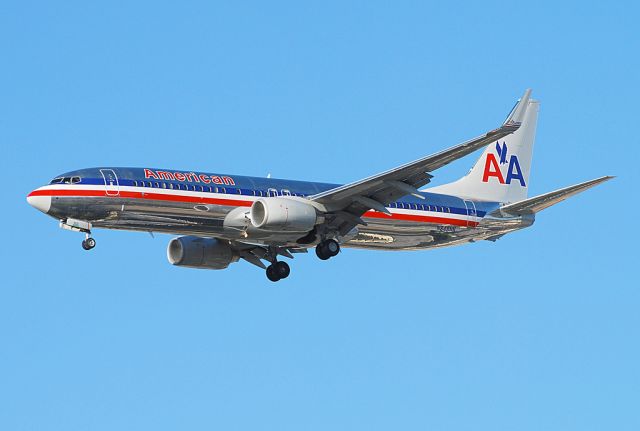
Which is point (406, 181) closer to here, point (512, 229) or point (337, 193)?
point (337, 193)

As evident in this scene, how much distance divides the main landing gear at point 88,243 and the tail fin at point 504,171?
1734cm

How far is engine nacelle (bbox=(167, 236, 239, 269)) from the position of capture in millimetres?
57031

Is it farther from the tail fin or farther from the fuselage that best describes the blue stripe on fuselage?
the tail fin

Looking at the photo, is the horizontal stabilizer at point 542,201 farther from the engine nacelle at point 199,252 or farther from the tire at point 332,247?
the engine nacelle at point 199,252

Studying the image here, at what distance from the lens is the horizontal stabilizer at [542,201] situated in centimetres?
5059

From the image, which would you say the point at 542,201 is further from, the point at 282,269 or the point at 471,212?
the point at 282,269

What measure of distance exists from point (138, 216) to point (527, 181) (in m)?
21.6

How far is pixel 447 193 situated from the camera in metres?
60.1

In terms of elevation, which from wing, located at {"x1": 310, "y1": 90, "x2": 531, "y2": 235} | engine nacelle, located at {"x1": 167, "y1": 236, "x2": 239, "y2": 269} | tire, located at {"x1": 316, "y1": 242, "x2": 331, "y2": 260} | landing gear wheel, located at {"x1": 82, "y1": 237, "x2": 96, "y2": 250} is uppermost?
engine nacelle, located at {"x1": 167, "y1": 236, "x2": 239, "y2": 269}

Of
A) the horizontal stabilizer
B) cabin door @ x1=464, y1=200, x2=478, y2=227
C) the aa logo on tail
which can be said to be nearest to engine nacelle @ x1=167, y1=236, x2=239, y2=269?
cabin door @ x1=464, y1=200, x2=478, y2=227

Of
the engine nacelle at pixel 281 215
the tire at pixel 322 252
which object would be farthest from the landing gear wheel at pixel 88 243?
the tire at pixel 322 252

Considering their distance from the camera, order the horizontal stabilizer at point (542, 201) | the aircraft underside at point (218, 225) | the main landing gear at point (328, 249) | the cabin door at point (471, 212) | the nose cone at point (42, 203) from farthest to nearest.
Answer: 1. the cabin door at point (471, 212)
2. the main landing gear at point (328, 249)
3. the horizontal stabilizer at point (542, 201)
4. the aircraft underside at point (218, 225)
5. the nose cone at point (42, 203)

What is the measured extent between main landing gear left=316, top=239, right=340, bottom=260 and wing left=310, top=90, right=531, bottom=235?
59 centimetres

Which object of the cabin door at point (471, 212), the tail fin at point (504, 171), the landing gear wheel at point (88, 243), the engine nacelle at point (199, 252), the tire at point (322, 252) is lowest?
the landing gear wheel at point (88, 243)
